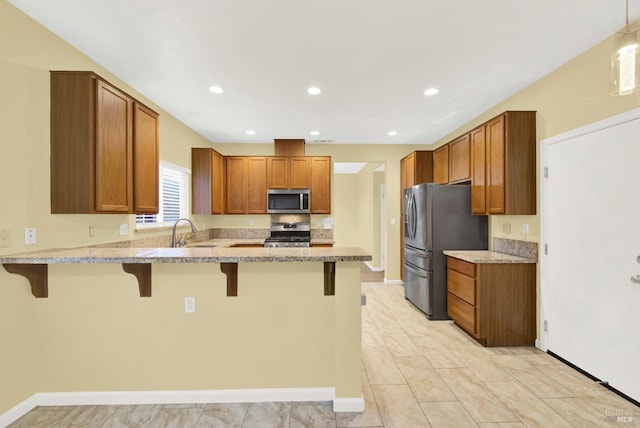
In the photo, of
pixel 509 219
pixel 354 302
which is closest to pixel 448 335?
pixel 509 219

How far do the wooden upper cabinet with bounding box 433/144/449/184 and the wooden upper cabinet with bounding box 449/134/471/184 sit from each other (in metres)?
0.12

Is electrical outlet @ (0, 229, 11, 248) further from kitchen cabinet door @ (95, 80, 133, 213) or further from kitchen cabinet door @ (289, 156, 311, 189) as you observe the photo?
kitchen cabinet door @ (289, 156, 311, 189)

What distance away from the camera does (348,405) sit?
79.9 inches

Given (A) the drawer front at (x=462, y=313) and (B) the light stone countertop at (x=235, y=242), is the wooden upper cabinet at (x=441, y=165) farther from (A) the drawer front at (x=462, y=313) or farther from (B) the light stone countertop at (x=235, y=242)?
(B) the light stone countertop at (x=235, y=242)

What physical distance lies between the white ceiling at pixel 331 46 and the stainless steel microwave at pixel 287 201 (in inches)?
63.1

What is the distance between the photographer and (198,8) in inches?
77.4

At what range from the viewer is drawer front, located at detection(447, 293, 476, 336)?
3.21 meters

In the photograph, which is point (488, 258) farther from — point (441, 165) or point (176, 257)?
point (176, 257)

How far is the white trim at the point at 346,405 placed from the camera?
79.7 inches

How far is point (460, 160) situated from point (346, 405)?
11.1 feet

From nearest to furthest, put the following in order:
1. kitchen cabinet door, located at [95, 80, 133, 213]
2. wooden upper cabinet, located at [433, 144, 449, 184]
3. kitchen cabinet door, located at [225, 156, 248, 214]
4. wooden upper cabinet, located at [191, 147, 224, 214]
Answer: kitchen cabinet door, located at [95, 80, 133, 213]
wooden upper cabinet, located at [433, 144, 449, 184]
wooden upper cabinet, located at [191, 147, 224, 214]
kitchen cabinet door, located at [225, 156, 248, 214]

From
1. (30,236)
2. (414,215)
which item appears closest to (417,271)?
(414,215)

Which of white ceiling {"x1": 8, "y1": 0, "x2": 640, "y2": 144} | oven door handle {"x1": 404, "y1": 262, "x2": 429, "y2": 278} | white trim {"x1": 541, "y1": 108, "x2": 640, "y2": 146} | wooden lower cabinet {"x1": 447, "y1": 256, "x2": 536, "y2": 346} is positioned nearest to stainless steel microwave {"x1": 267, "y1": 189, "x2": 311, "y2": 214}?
white ceiling {"x1": 8, "y1": 0, "x2": 640, "y2": 144}

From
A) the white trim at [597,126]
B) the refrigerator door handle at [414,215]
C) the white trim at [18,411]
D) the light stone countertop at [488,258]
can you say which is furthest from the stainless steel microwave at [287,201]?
the white trim at [18,411]
